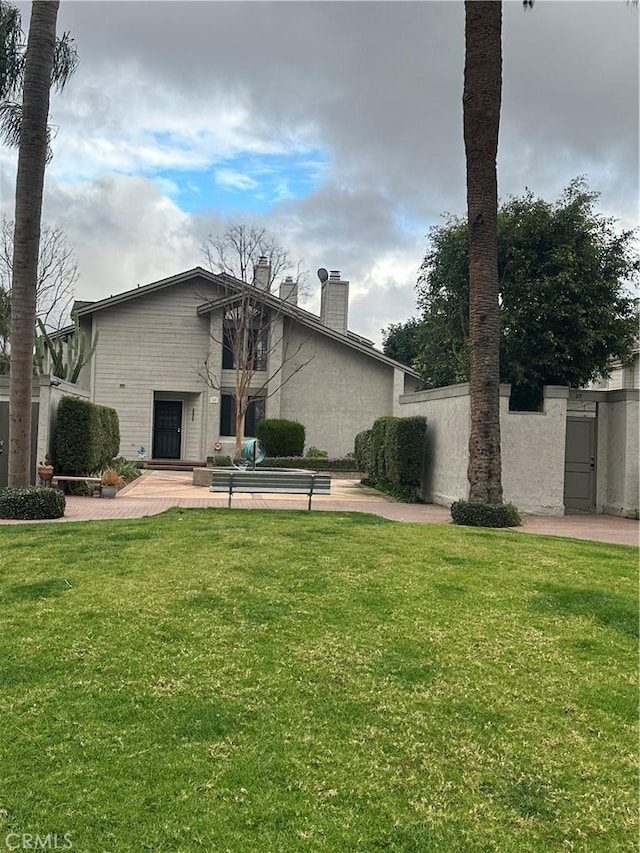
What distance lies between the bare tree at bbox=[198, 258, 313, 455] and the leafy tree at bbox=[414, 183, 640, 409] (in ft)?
39.8

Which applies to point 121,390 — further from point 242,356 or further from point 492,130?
point 492,130

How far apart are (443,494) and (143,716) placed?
41.4 ft

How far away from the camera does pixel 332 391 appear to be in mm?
28750

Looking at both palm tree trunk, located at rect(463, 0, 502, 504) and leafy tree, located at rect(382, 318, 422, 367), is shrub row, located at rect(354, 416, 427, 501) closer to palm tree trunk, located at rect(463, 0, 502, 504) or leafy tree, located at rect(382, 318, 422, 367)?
palm tree trunk, located at rect(463, 0, 502, 504)

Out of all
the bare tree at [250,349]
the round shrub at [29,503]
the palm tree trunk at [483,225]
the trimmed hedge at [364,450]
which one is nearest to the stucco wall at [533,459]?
the palm tree trunk at [483,225]

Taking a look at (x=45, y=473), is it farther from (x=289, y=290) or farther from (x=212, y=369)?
(x=289, y=290)

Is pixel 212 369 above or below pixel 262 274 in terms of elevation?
below

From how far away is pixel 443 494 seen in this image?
620 inches

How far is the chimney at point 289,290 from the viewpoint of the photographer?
95.5ft

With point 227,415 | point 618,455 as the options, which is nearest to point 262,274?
point 227,415

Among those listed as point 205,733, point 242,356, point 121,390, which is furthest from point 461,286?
point 205,733

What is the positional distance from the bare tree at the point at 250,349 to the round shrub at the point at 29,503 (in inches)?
592

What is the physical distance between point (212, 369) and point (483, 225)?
1689 centimetres

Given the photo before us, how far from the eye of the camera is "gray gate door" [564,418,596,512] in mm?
15688
